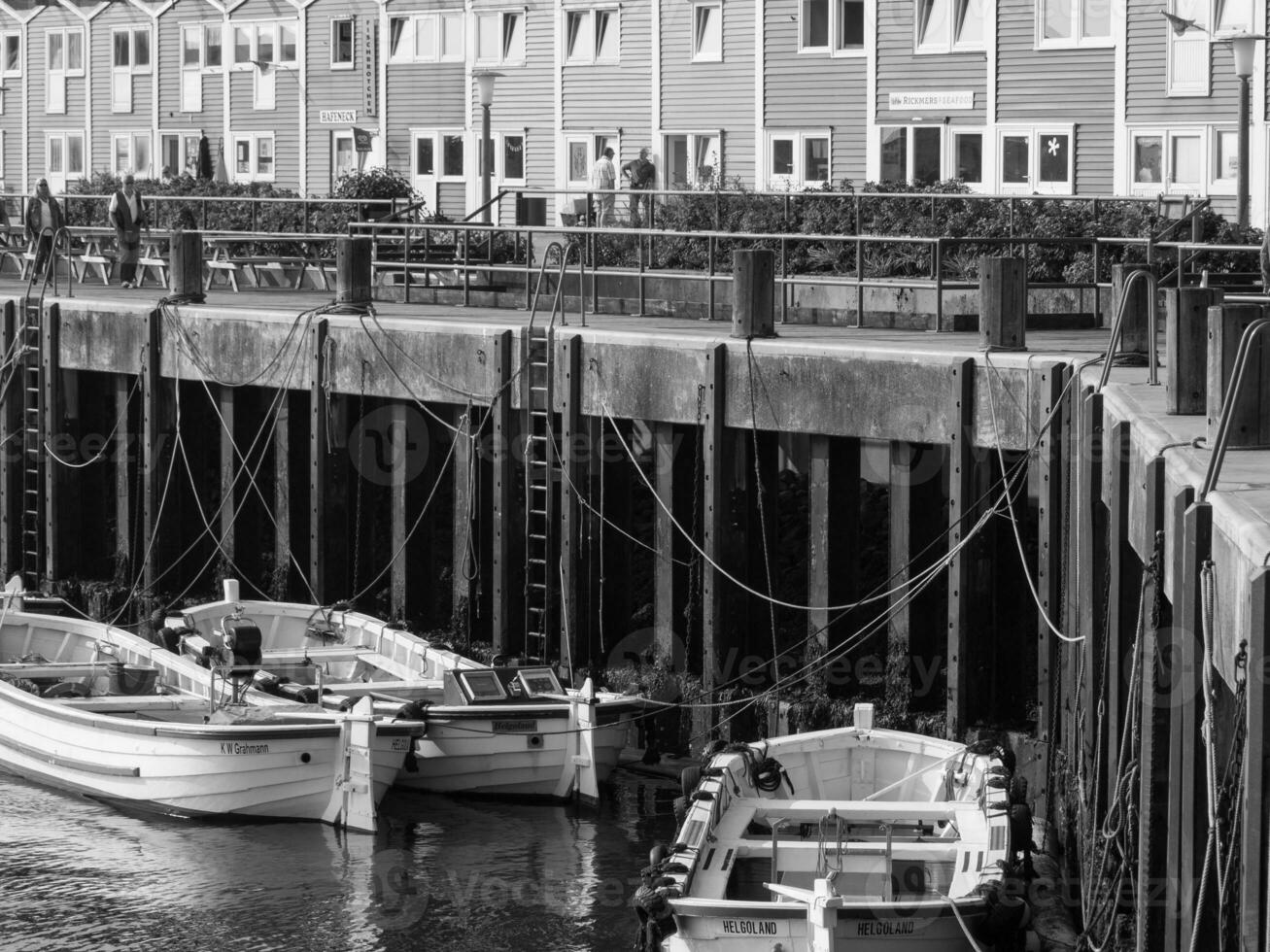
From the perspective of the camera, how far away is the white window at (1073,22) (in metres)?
35.3

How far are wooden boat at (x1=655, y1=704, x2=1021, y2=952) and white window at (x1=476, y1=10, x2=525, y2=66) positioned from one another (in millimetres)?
31518

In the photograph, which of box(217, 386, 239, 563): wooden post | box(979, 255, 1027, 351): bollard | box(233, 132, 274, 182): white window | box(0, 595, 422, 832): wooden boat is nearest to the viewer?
box(979, 255, 1027, 351): bollard

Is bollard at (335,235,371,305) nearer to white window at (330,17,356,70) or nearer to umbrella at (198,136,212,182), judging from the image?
umbrella at (198,136,212,182)

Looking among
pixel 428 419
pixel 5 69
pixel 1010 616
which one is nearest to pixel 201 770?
pixel 428 419

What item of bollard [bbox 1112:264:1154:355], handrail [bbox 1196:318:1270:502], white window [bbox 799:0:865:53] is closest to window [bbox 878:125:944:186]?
white window [bbox 799:0:865:53]

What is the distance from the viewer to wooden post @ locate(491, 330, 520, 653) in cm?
1964

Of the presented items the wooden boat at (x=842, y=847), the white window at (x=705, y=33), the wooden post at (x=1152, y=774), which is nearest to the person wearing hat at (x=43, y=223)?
the white window at (x=705, y=33)

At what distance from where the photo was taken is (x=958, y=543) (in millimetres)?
15906

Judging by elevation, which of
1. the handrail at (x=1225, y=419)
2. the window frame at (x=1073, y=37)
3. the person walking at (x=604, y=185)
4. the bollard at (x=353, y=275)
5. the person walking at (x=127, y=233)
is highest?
the window frame at (x=1073, y=37)

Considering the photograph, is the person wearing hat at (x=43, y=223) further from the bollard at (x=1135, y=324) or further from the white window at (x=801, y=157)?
the bollard at (x=1135, y=324)

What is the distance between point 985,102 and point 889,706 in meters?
22.1

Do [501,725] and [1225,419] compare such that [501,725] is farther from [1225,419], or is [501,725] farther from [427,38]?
[427,38]

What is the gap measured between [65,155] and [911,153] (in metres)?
27.4

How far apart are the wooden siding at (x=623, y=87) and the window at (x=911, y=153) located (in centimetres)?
582
